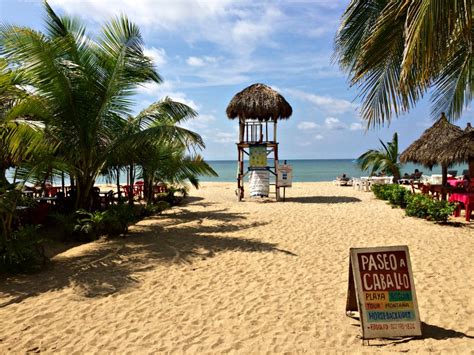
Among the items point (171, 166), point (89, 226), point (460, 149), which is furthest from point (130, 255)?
point (460, 149)

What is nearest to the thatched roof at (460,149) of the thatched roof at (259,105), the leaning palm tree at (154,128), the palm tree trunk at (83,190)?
the thatched roof at (259,105)

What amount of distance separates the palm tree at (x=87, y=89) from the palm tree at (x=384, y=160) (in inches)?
772

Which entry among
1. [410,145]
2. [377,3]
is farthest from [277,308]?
[410,145]

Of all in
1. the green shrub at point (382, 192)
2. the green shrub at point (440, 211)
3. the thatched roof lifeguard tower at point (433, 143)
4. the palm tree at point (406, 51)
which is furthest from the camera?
the green shrub at point (382, 192)

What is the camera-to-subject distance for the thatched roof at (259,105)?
14594 mm

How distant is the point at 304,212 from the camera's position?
36.9 feet

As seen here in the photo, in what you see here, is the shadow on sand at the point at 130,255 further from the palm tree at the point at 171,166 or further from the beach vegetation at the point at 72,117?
the palm tree at the point at 171,166

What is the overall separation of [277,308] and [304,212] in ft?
24.1

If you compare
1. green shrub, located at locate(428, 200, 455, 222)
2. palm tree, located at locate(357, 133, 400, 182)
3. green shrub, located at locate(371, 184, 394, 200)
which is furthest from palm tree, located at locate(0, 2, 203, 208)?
palm tree, located at locate(357, 133, 400, 182)

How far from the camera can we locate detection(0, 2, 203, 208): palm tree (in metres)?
6.75

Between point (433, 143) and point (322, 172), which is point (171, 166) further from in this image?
point (322, 172)

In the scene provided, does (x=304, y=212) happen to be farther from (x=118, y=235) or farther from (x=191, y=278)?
(x=191, y=278)

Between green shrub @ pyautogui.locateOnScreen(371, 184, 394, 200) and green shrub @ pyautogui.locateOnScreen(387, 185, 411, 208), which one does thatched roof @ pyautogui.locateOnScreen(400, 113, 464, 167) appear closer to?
green shrub @ pyautogui.locateOnScreen(371, 184, 394, 200)

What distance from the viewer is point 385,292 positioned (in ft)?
11.4
